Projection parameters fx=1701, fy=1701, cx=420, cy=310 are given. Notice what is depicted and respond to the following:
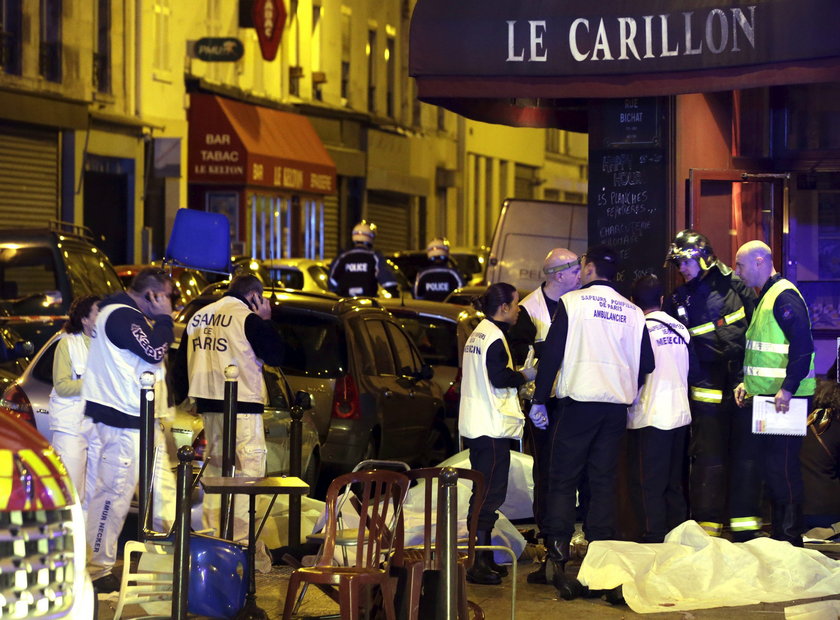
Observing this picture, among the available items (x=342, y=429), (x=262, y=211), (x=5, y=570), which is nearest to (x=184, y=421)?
(x=342, y=429)

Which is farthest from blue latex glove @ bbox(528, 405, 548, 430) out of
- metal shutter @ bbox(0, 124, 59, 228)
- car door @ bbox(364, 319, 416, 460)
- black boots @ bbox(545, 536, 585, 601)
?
metal shutter @ bbox(0, 124, 59, 228)

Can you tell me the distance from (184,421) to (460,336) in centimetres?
308

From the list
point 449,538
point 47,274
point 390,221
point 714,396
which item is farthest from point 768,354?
point 390,221

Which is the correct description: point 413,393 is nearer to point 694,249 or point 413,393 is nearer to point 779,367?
point 694,249

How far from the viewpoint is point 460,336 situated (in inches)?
531

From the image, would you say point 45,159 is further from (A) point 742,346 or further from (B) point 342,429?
(A) point 742,346

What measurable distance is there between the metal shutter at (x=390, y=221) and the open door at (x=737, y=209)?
2808cm

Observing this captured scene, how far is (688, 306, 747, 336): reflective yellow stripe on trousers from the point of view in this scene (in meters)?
10.8

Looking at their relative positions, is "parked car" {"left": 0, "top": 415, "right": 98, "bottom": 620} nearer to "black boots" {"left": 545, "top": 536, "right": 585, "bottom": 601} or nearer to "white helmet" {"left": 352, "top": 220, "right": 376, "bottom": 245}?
"black boots" {"left": 545, "top": 536, "right": 585, "bottom": 601}

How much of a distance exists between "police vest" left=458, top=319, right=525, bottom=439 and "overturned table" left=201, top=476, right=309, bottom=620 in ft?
5.94

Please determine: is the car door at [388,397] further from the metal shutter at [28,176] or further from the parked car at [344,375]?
the metal shutter at [28,176]

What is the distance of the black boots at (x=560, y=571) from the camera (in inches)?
372

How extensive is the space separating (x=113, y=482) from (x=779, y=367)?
13.5 ft

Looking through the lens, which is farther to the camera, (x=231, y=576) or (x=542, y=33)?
(x=542, y=33)
